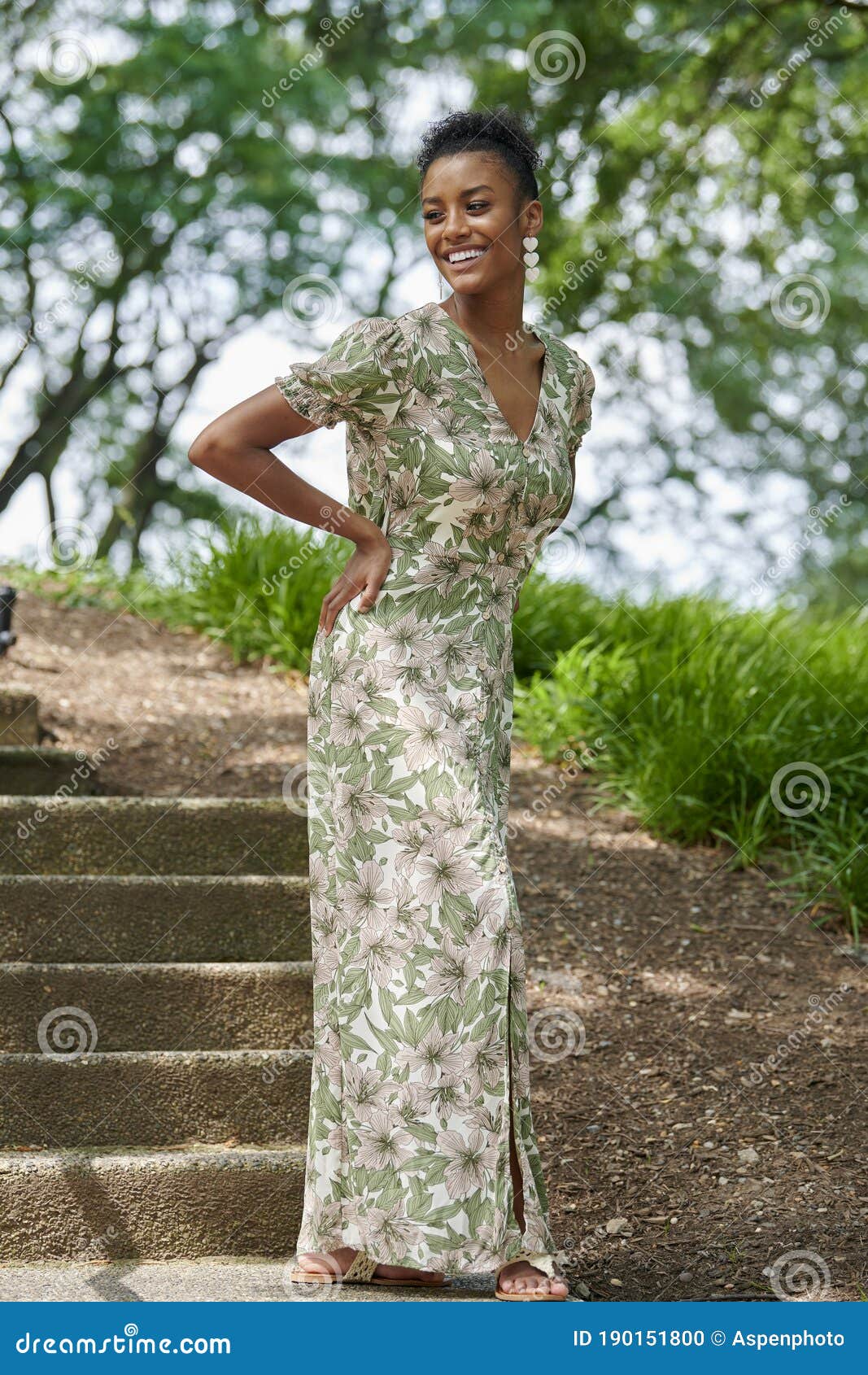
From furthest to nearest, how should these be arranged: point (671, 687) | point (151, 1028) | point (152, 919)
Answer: point (671, 687), point (152, 919), point (151, 1028)

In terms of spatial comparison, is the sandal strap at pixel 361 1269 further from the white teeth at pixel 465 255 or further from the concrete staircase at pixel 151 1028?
the white teeth at pixel 465 255

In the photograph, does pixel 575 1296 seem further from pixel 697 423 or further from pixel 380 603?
pixel 697 423

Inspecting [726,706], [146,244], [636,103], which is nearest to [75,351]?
[146,244]

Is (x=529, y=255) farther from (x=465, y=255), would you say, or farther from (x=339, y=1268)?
(x=339, y=1268)

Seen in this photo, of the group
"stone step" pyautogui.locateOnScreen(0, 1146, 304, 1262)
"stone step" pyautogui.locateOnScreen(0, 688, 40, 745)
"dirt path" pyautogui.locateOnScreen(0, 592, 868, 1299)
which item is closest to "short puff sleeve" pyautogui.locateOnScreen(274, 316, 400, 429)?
"stone step" pyautogui.locateOnScreen(0, 1146, 304, 1262)

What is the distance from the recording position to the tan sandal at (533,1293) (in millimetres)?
2445

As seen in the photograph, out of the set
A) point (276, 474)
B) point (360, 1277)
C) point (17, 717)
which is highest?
point (276, 474)

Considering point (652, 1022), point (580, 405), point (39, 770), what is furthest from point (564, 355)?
point (39, 770)

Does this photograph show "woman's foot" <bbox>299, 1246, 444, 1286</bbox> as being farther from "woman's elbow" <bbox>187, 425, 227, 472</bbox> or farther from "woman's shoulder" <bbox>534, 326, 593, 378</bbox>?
"woman's shoulder" <bbox>534, 326, 593, 378</bbox>

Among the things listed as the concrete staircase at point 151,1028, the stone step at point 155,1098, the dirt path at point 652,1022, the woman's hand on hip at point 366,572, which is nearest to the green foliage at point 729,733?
the dirt path at point 652,1022

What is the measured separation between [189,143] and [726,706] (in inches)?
440

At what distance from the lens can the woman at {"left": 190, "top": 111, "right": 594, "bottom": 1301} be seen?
242cm

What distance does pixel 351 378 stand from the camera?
2.43 meters

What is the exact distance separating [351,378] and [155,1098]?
170 cm
